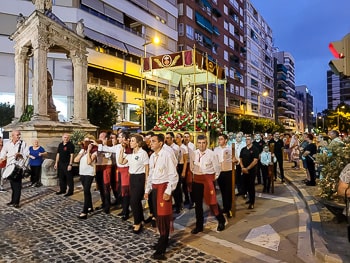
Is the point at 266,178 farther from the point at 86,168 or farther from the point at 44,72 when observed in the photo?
the point at 44,72

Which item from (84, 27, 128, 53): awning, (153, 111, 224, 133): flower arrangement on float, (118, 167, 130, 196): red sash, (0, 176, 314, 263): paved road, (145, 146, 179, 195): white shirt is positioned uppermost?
(84, 27, 128, 53): awning

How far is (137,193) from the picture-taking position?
5617mm

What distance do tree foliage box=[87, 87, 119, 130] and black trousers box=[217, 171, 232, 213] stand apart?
2102 cm

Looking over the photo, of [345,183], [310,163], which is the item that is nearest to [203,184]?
[345,183]

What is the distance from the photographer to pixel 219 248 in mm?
4781

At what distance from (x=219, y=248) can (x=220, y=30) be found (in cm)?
5511

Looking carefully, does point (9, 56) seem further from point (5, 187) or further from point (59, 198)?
point (59, 198)

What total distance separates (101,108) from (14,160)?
1932 cm

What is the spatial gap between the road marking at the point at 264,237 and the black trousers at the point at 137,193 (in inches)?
78.7

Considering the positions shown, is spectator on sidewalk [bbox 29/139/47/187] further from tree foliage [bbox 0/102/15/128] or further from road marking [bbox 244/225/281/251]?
tree foliage [bbox 0/102/15/128]

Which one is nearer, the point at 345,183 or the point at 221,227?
the point at 345,183

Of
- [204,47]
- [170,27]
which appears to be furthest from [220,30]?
[170,27]

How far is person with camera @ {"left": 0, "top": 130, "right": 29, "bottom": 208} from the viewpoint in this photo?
290 inches

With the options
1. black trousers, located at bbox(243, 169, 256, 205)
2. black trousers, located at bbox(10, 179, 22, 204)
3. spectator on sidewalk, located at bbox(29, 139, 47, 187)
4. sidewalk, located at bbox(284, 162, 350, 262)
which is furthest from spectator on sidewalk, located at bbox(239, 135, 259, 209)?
spectator on sidewalk, located at bbox(29, 139, 47, 187)
